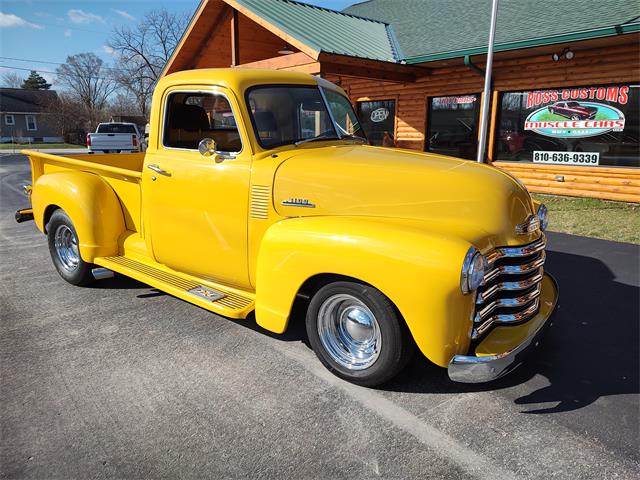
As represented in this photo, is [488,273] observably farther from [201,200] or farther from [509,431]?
[201,200]

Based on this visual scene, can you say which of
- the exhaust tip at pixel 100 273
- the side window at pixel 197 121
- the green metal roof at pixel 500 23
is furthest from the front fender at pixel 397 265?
the green metal roof at pixel 500 23

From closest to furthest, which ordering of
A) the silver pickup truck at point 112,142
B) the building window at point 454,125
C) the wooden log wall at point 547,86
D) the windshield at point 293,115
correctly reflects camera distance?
the windshield at point 293,115
the wooden log wall at point 547,86
the building window at point 454,125
the silver pickup truck at point 112,142

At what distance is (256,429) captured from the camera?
2.68 m

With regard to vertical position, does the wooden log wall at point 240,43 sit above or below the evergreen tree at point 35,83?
below

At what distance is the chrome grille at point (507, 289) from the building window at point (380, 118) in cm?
1044

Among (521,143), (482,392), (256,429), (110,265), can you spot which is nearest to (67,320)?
(110,265)

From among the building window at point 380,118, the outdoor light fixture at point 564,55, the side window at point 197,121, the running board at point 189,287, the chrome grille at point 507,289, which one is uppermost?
the outdoor light fixture at point 564,55

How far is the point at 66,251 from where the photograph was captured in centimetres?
522

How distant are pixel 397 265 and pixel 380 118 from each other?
11.9m

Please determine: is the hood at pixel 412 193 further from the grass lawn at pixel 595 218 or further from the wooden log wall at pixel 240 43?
the wooden log wall at pixel 240 43

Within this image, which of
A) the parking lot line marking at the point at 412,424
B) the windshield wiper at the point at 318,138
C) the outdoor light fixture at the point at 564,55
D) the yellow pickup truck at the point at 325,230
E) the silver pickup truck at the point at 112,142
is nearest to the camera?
the parking lot line marking at the point at 412,424

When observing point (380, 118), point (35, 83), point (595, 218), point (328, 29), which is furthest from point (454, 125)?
point (35, 83)

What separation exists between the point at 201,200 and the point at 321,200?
1096mm

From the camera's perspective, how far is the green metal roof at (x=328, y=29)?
10.3 meters
